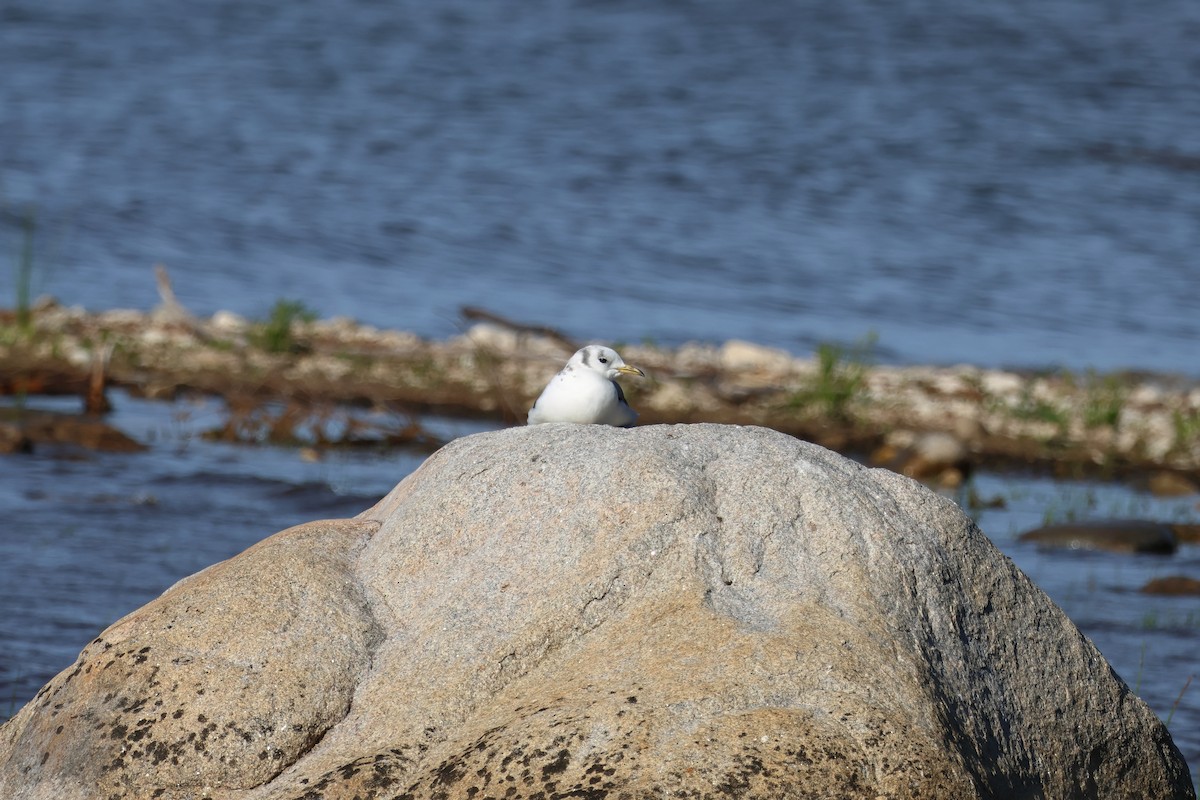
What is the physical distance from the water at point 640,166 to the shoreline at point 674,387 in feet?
6.98

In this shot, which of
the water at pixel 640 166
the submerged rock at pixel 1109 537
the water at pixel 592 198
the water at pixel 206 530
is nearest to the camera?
the water at pixel 206 530

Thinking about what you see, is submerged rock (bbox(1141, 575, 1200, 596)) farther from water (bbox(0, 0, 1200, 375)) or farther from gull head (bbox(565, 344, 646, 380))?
water (bbox(0, 0, 1200, 375))

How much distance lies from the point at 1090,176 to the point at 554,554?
74.8 ft

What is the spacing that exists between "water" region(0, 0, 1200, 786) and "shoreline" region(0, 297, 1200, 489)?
61cm

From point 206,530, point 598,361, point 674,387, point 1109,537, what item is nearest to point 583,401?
point 598,361

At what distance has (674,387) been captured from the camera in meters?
13.1

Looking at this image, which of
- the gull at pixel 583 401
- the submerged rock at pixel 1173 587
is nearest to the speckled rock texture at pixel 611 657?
the gull at pixel 583 401

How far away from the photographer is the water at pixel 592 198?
34.0 feet

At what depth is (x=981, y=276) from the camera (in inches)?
811

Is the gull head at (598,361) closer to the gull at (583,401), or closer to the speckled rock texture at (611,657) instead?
the gull at (583,401)

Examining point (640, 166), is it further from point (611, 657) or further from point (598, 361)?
point (611, 657)

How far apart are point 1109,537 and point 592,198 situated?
45.5 feet

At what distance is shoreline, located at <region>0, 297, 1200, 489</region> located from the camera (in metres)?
12.4

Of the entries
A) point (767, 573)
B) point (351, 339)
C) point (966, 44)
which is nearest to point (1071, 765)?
point (767, 573)
